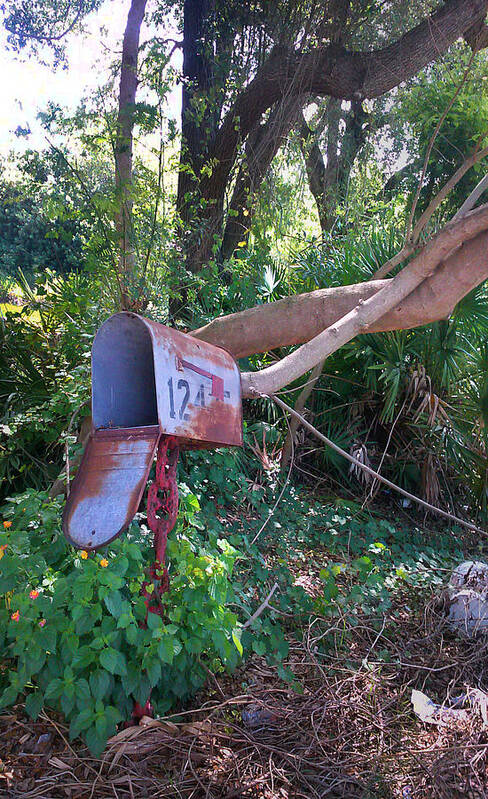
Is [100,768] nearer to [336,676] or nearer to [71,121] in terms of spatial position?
[336,676]

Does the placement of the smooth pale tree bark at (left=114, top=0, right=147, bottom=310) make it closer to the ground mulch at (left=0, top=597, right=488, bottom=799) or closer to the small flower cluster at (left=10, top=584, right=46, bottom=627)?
the small flower cluster at (left=10, top=584, right=46, bottom=627)

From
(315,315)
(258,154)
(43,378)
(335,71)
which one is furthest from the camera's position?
(335,71)

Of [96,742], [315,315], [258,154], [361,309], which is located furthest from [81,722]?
[258,154]

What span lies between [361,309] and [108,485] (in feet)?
4.97

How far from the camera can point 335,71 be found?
6.11 meters

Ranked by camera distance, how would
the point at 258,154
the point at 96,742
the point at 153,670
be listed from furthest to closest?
the point at 258,154
the point at 153,670
the point at 96,742

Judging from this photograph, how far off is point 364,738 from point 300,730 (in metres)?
0.25

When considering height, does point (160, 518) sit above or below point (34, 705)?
above

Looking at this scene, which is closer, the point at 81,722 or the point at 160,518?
the point at 81,722

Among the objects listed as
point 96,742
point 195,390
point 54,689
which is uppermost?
point 195,390

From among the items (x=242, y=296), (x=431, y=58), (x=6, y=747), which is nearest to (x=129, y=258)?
(x=242, y=296)

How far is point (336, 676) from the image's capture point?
257 cm

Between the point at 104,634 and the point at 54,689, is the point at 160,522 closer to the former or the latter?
the point at 104,634

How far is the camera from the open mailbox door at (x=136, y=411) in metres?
1.76
